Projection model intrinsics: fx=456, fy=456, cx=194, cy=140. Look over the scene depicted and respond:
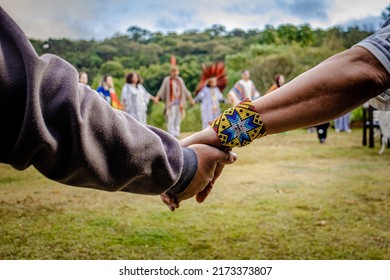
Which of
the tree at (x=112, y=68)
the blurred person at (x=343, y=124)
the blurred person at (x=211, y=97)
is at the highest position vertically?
the tree at (x=112, y=68)

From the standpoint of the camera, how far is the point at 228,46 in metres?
6.55

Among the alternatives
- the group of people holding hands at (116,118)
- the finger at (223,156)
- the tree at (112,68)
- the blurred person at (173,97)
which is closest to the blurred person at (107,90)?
the tree at (112,68)

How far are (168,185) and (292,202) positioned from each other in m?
2.02

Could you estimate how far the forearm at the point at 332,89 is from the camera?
2.83 ft

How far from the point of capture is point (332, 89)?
884 millimetres

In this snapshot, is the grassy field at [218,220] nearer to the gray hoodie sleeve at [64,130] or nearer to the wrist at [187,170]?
the wrist at [187,170]

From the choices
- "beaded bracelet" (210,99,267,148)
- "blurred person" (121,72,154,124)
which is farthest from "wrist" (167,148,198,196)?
"blurred person" (121,72,154,124)

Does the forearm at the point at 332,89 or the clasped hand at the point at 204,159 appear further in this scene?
the clasped hand at the point at 204,159

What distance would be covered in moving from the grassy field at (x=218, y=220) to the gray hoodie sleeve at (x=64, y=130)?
1.18 meters

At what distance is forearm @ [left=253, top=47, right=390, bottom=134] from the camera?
2.83 ft

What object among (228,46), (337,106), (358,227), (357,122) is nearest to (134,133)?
(337,106)

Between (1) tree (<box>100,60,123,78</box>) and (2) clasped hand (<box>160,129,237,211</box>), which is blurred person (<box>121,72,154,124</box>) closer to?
(1) tree (<box>100,60,123,78</box>)

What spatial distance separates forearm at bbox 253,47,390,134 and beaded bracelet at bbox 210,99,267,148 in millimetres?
77

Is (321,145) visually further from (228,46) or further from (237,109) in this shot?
(237,109)
